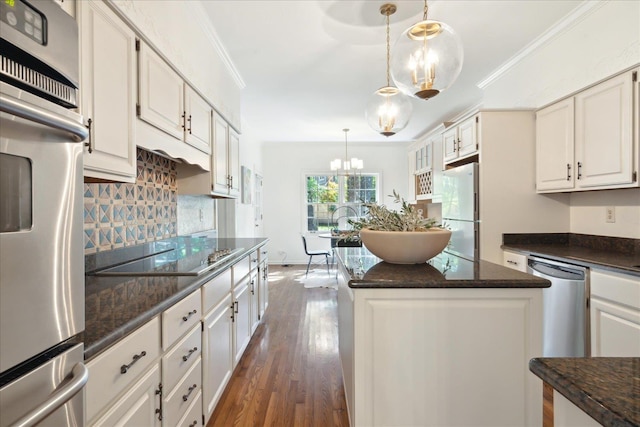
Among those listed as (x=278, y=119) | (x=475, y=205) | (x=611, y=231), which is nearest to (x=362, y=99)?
(x=278, y=119)

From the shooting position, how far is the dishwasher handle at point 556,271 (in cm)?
213

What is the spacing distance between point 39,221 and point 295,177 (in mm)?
6513

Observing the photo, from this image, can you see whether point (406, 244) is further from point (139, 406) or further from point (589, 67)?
point (589, 67)

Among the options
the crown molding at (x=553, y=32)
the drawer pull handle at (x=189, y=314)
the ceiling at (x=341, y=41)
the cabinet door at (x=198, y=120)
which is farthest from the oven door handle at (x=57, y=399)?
the crown molding at (x=553, y=32)

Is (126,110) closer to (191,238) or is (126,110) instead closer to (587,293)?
(191,238)

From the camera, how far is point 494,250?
9.84ft

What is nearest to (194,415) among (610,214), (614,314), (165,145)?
(165,145)

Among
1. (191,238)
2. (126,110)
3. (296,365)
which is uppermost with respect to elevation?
(126,110)

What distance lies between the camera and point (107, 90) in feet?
4.34

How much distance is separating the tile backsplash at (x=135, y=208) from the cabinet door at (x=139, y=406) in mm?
866

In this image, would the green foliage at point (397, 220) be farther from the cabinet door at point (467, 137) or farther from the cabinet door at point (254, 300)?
the cabinet door at point (467, 137)

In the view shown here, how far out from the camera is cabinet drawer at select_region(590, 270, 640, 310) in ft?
5.75

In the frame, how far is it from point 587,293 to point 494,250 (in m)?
0.96

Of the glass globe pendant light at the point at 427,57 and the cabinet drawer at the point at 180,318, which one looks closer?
the cabinet drawer at the point at 180,318
